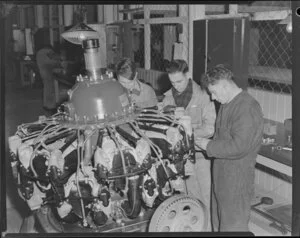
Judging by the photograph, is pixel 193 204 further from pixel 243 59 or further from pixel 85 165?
→ pixel 243 59

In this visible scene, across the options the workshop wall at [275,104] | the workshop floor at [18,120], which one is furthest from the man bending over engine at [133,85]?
the workshop wall at [275,104]

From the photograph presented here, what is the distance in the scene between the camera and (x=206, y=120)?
2.49 m

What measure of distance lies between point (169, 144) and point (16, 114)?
5679 millimetres

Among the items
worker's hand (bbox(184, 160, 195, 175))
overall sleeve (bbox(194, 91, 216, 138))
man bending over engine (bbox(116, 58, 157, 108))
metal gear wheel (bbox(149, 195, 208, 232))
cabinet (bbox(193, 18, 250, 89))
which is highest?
cabinet (bbox(193, 18, 250, 89))

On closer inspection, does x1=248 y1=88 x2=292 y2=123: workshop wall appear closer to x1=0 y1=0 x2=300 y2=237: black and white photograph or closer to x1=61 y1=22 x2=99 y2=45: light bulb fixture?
x1=0 y1=0 x2=300 y2=237: black and white photograph

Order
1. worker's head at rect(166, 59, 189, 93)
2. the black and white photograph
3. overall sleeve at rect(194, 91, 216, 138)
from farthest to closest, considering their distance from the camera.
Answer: worker's head at rect(166, 59, 189, 93), overall sleeve at rect(194, 91, 216, 138), the black and white photograph

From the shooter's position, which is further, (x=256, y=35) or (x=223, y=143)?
(x=256, y=35)

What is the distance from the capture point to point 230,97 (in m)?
2.05

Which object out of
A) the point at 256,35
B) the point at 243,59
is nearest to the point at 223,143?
the point at 243,59

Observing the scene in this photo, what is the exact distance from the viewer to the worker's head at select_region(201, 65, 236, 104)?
2016mm

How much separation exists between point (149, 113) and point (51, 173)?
1.93 feet

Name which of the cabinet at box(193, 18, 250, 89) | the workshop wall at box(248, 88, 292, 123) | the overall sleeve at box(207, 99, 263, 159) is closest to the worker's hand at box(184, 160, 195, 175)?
the overall sleeve at box(207, 99, 263, 159)

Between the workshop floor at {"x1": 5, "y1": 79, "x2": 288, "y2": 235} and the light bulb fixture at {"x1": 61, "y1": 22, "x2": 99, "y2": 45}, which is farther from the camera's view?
the workshop floor at {"x1": 5, "y1": 79, "x2": 288, "y2": 235}

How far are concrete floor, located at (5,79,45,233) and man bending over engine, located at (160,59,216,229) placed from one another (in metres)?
1.40
